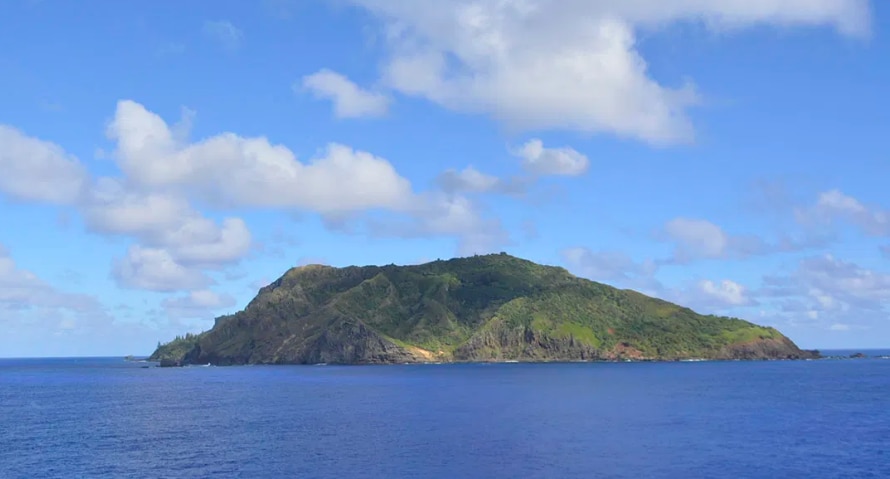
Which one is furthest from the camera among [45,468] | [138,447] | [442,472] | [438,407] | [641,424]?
[438,407]

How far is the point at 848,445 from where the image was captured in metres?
115

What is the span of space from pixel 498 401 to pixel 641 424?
5330 centimetres

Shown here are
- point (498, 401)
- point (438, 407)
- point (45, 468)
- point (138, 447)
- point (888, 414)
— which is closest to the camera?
point (45, 468)

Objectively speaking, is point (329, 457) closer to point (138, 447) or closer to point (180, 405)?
point (138, 447)

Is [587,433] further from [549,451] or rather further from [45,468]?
[45,468]

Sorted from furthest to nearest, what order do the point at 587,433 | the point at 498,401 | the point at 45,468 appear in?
1. the point at 498,401
2. the point at 587,433
3. the point at 45,468

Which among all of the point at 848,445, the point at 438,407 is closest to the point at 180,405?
the point at 438,407

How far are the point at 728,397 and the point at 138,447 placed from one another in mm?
144995

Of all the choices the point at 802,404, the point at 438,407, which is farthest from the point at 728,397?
the point at 438,407

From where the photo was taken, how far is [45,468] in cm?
10356

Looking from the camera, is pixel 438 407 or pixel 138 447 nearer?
pixel 138 447

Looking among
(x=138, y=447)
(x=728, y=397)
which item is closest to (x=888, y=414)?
(x=728, y=397)

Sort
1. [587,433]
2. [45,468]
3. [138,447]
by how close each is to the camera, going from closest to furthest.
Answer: [45,468] → [138,447] → [587,433]

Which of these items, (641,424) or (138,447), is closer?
(138,447)
